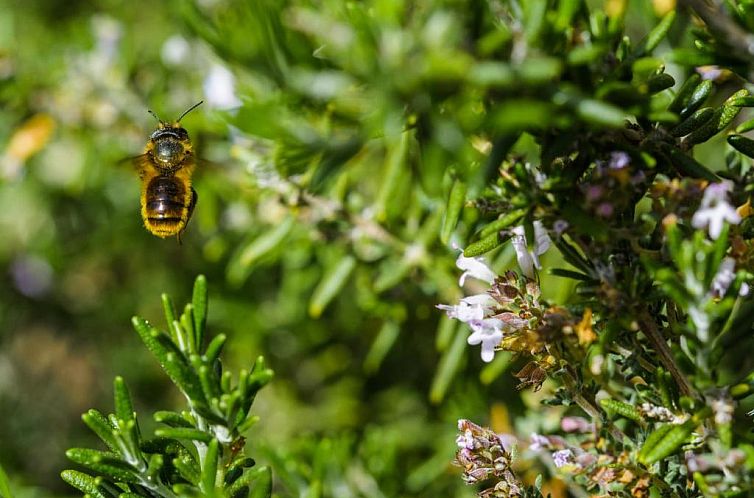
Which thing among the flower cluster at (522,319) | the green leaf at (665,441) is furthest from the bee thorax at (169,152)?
the green leaf at (665,441)

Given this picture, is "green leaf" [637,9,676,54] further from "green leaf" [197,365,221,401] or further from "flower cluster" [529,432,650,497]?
"green leaf" [197,365,221,401]

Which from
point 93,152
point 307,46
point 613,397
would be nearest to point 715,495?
point 613,397

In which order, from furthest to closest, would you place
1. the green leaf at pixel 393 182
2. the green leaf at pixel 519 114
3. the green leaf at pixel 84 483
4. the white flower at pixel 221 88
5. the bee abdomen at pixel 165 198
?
the white flower at pixel 221 88, the bee abdomen at pixel 165 198, the green leaf at pixel 393 182, the green leaf at pixel 84 483, the green leaf at pixel 519 114

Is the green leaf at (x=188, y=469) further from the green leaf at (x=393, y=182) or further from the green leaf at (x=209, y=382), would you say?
the green leaf at (x=393, y=182)

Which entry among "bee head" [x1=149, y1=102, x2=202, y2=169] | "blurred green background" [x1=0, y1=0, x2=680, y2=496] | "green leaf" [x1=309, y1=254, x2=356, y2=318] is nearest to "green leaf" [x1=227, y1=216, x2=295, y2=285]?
"blurred green background" [x1=0, y1=0, x2=680, y2=496]

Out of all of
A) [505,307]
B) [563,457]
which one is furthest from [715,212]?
[563,457]
